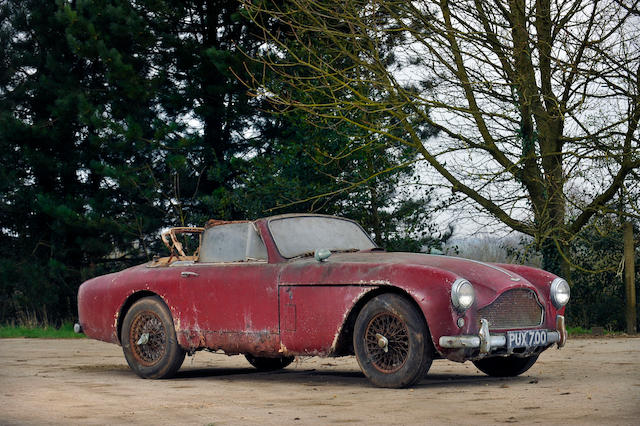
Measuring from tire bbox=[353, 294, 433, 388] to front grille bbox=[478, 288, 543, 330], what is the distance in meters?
0.57

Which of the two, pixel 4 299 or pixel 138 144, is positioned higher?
pixel 138 144

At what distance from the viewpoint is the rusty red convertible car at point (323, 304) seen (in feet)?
22.7

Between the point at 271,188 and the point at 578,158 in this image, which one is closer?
the point at 578,158

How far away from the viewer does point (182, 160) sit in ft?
68.8

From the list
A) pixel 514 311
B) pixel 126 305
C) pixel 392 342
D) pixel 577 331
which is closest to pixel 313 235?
pixel 392 342

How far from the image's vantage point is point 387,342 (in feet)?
23.0

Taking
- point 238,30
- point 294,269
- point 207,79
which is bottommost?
point 294,269

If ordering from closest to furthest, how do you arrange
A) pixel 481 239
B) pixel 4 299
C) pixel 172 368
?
pixel 172 368 → pixel 481 239 → pixel 4 299

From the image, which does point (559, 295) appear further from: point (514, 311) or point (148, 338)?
point (148, 338)

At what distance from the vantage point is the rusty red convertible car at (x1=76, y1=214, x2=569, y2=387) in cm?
692

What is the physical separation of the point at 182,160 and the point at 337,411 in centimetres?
1565

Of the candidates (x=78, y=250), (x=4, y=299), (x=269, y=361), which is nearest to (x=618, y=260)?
(x=269, y=361)

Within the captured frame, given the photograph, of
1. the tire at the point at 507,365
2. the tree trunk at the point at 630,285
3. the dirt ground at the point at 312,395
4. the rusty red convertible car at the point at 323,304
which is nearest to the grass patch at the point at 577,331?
the tree trunk at the point at 630,285

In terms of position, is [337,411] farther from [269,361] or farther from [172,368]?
[269,361]
